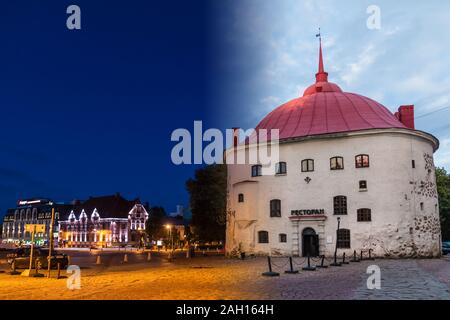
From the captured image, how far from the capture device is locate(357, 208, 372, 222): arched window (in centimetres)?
3300

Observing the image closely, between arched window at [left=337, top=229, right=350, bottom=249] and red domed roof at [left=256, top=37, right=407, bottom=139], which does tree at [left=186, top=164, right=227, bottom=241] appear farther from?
arched window at [left=337, top=229, right=350, bottom=249]

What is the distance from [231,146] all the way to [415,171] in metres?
16.4

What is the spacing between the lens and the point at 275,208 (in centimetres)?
3675

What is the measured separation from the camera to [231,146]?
40781 mm

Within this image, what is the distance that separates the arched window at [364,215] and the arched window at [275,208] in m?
6.70

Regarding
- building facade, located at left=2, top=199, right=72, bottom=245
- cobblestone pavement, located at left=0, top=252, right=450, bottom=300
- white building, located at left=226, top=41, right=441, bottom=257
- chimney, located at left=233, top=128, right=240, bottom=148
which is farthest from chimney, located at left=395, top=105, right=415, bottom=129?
building facade, located at left=2, top=199, right=72, bottom=245

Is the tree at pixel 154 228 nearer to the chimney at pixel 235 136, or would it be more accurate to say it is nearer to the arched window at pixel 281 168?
the chimney at pixel 235 136

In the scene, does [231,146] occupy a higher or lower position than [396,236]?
higher

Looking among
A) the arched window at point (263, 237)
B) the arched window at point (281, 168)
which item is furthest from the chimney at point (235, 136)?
the arched window at point (263, 237)

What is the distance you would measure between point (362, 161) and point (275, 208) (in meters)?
A: 8.35

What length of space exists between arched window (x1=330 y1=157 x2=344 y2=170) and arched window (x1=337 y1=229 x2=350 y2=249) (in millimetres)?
5122
